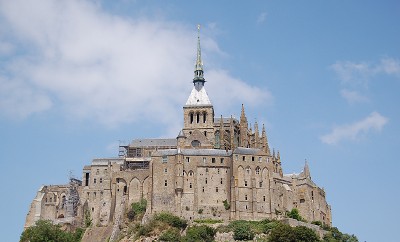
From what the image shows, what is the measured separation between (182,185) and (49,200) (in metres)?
29.8

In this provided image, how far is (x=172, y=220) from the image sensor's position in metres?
114

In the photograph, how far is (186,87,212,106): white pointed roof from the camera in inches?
5325

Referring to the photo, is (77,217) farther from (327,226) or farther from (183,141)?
(327,226)

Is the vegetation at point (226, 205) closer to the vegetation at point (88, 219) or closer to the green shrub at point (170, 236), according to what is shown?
the green shrub at point (170, 236)

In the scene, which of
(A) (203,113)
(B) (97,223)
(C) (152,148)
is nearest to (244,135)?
(A) (203,113)

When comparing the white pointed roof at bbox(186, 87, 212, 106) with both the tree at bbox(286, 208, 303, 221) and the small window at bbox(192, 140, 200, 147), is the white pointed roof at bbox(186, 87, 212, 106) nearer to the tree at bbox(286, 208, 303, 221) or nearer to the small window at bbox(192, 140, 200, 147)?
the small window at bbox(192, 140, 200, 147)

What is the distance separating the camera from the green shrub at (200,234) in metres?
109

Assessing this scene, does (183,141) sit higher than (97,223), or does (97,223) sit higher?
(183,141)

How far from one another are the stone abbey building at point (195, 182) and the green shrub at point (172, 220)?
2.43 m

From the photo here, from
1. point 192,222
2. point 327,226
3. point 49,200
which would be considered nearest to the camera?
point 192,222

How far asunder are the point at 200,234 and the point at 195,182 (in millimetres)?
11852

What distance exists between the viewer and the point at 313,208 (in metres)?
126

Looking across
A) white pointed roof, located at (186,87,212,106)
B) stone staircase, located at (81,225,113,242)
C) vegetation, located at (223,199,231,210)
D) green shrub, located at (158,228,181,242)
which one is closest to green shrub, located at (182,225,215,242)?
green shrub, located at (158,228,181,242)

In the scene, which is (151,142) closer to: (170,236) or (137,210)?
(137,210)
